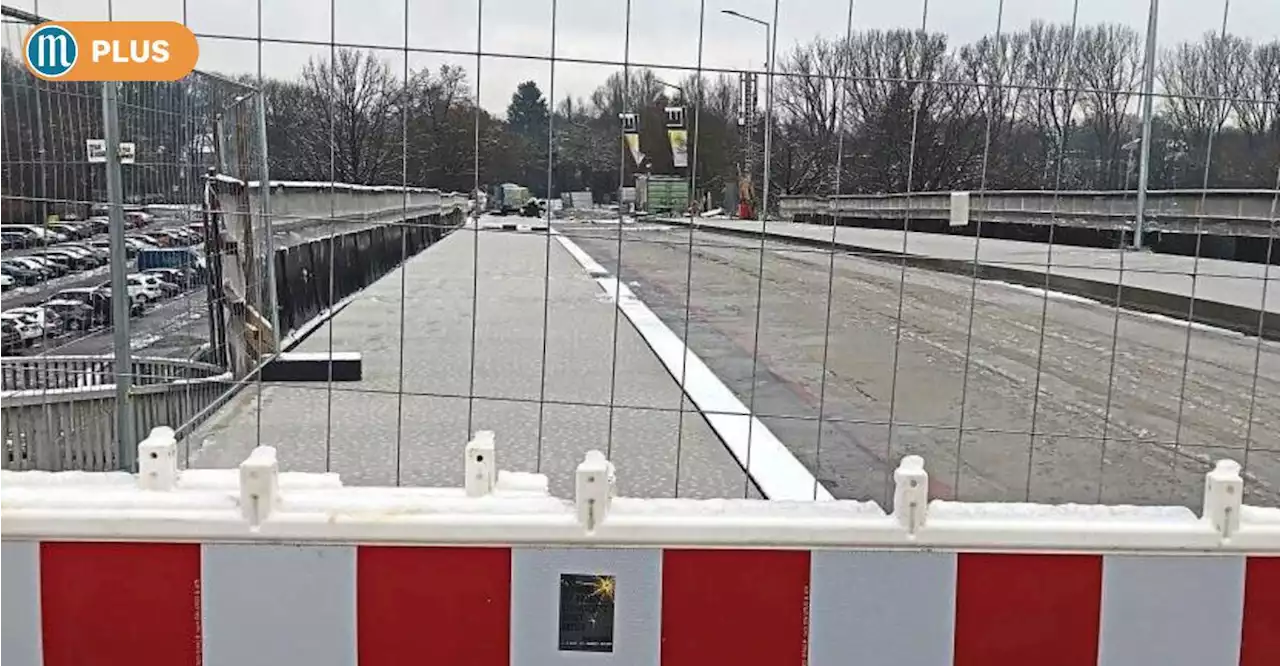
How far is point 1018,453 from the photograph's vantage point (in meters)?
6.30

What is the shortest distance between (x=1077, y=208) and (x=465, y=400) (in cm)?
315

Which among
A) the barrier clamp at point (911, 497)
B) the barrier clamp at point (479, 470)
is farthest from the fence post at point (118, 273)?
the barrier clamp at point (911, 497)

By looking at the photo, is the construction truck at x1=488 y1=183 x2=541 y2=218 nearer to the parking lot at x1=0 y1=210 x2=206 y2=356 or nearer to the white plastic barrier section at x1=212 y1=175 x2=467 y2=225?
the white plastic barrier section at x1=212 y1=175 x2=467 y2=225

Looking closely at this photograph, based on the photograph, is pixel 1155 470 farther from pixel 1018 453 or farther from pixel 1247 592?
pixel 1247 592

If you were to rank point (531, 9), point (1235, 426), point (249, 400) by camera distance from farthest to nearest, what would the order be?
point (1235, 426) → point (249, 400) → point (531, 9)

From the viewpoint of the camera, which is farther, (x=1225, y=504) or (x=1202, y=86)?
(x=1202, y=86)

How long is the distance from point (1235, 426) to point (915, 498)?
6.30 meters

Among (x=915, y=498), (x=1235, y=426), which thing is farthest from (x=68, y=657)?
(x=1235, y=426)

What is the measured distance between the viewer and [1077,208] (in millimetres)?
3969

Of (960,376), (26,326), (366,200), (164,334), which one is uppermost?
(366,200)

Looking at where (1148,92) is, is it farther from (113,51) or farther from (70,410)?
(70,410)

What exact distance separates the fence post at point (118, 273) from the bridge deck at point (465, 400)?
0.33 m

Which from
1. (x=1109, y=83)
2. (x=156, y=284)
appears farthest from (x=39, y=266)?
(x=1109, y=83)

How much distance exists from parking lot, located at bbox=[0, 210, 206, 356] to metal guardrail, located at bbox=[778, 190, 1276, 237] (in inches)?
111
